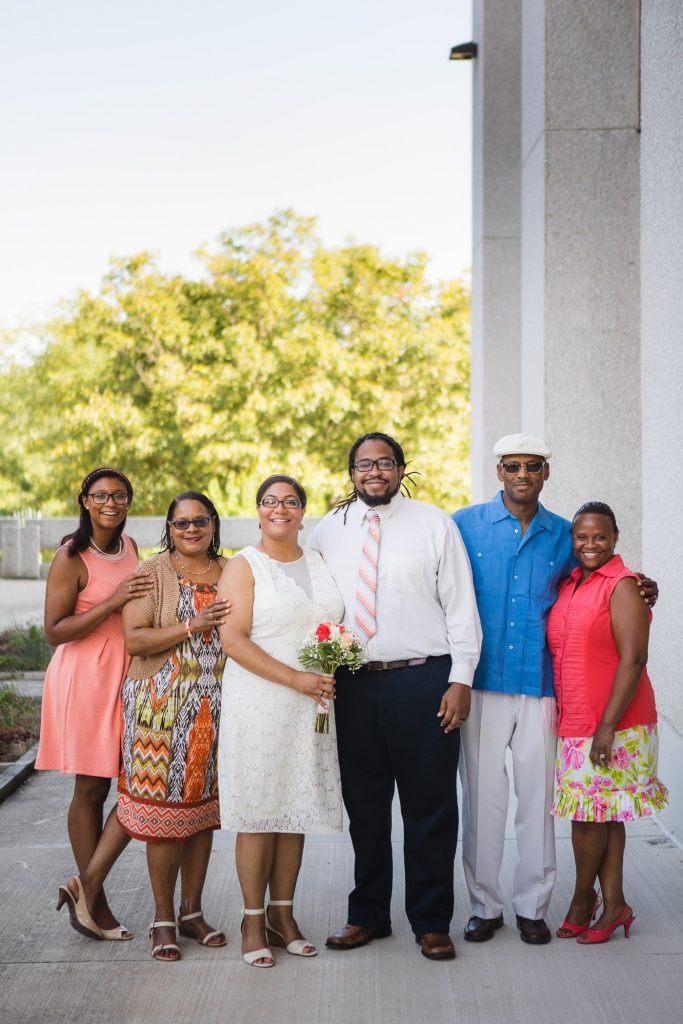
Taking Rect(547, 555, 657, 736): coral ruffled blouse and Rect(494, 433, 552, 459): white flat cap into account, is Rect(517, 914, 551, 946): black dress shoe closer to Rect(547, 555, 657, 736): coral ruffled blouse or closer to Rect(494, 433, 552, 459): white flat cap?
Rect(547, 555, 657, 736): coral ruffled blouse

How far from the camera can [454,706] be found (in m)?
4.16

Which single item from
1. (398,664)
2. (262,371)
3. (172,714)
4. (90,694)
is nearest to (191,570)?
(172,714)

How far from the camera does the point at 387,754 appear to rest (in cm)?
431

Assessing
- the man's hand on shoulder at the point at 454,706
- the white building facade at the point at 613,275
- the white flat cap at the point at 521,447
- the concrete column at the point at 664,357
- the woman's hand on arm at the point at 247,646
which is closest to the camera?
the woman's hand on arm at the point at 247,646

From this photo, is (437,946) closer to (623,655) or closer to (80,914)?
(623,655)

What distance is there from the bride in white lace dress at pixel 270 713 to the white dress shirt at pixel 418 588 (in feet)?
0.54

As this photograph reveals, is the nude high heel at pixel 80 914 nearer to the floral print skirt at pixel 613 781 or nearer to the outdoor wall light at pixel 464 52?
the floral print skirt at pixel 613 781

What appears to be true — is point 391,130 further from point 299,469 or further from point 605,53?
point 605,53

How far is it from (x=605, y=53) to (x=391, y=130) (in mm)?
28170

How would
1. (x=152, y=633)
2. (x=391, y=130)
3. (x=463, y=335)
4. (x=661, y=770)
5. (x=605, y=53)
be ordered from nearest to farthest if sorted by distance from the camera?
(x=152, y=633), (x=661, y=770), (x=605, y=53), (x=463, y=335), (x=391, y=130)

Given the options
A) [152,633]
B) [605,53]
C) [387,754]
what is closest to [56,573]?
[152,633]

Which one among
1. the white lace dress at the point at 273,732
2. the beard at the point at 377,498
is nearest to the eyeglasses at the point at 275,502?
the white lace dress at the point at 273,732

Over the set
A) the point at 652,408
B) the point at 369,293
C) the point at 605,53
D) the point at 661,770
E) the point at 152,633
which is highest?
the point at 369,293

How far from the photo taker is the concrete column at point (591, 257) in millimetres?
7453
